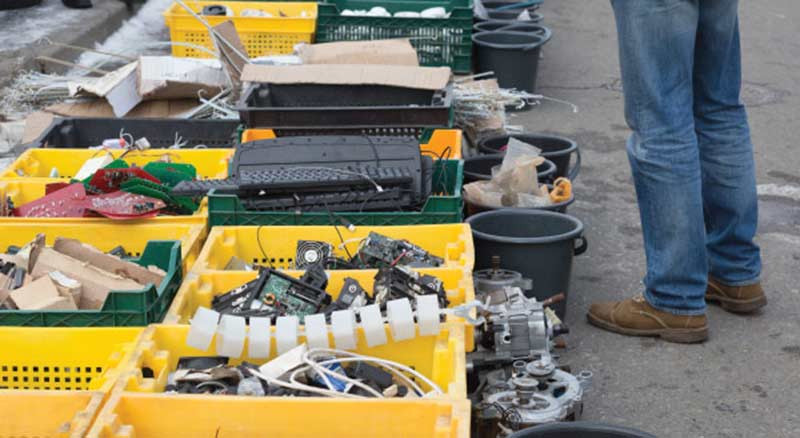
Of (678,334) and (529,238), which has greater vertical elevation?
(529,238)

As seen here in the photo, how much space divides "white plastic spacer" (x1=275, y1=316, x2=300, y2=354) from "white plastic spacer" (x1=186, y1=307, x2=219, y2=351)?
5.7 inches

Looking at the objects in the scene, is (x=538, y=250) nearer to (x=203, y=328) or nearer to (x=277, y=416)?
(x=203, y=328)

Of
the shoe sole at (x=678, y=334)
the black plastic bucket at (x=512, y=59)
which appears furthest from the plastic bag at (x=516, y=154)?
the black plastic bucket at (x=512, y=59)

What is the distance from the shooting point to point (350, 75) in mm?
4438

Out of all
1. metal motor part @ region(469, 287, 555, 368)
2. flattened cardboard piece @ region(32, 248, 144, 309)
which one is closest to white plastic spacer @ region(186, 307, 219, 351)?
flattened cardboard piece @ region(32, 248, 144, 309)

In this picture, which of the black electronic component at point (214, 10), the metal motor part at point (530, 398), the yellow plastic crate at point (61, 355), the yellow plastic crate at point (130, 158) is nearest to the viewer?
the yellow plastic crate at point (61, 355)

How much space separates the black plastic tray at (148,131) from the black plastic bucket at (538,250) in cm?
123

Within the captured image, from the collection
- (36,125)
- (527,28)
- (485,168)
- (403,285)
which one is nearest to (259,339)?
(403,285)

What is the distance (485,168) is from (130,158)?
4.93 ft

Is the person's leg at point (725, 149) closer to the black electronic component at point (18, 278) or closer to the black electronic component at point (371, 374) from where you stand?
the black electronic component at point (371, 374)

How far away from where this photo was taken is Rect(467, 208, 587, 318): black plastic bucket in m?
3.47

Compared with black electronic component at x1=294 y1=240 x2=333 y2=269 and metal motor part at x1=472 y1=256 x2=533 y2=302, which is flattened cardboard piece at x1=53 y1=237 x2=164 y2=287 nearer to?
black electronic component at x1=294 y1=240 x2=333 y2=269

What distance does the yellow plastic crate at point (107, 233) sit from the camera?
3.13 meters

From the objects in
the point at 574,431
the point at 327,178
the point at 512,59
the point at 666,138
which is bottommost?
the point at 512,59
